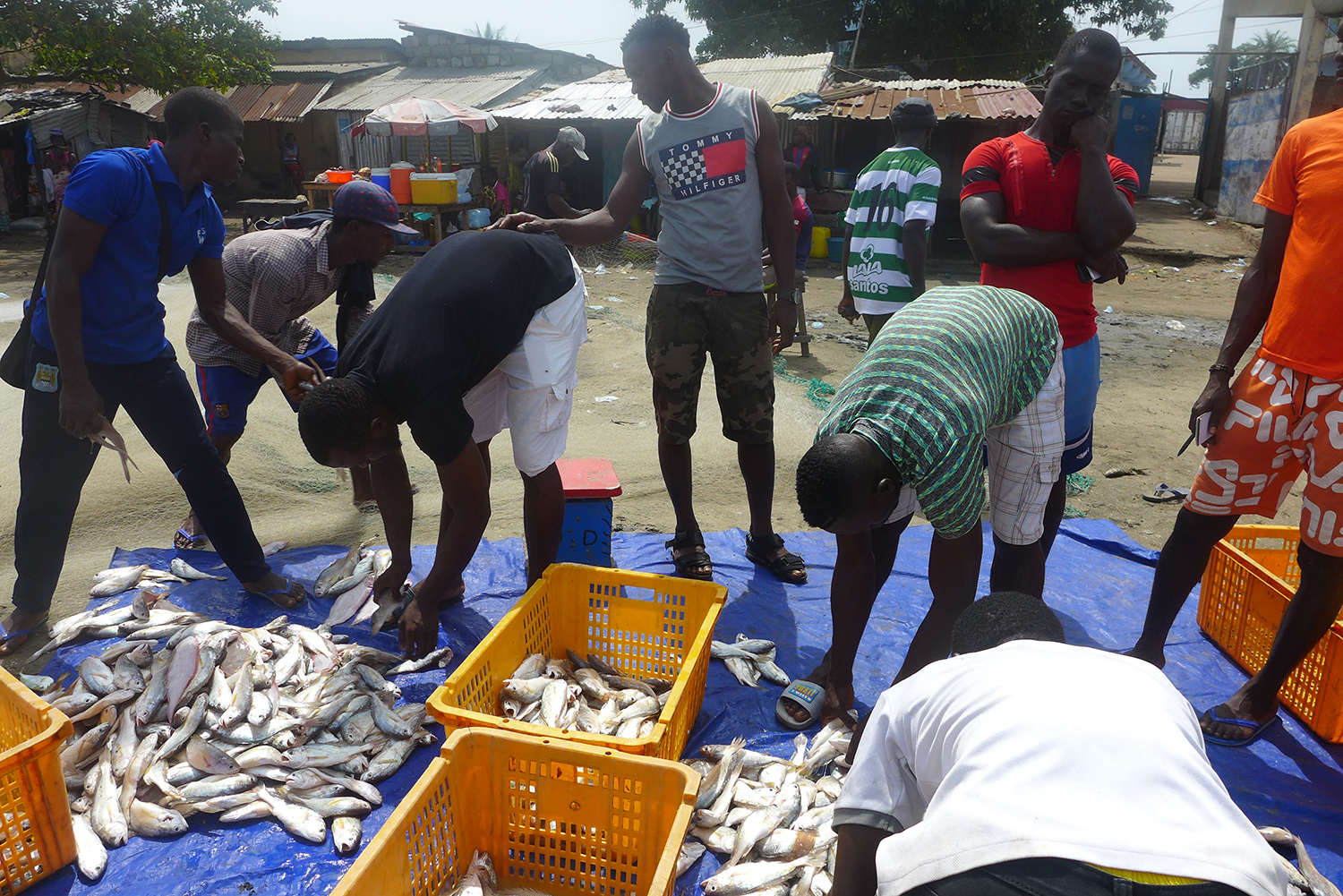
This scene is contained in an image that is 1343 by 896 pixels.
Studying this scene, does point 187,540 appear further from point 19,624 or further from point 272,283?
point 272,283

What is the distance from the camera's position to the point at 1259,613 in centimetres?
327

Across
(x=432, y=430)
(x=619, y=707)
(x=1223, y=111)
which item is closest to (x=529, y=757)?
(x=619, y=707)

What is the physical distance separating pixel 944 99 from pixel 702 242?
12.9 metres

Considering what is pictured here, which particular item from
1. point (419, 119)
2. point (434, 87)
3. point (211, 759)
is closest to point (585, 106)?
point (419, 119)

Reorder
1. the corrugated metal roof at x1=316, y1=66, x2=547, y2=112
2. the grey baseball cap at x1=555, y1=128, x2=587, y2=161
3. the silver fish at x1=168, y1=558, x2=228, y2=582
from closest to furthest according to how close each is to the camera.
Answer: the silver fish at x1=168, y1=558, x2=228, y2=582, the grey baseball cap at x1=555, y1=128, x2=587, y2=161, the corrugated metal roof at x1=316, y1=66, x2=547, y2=112

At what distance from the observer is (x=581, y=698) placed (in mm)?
2992

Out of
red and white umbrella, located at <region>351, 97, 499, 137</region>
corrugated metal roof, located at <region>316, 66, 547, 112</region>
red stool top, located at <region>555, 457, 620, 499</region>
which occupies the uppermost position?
corrugated metal roof, located at <region>316, 66, 547, 112</region>


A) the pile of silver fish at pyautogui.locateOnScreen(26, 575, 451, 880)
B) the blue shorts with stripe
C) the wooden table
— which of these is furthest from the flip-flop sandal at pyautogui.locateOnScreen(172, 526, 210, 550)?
the wooden table

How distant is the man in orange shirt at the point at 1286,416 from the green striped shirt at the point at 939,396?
0.91m

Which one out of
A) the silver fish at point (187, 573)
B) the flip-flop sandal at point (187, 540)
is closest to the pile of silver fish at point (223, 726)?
the silver fish at point (187, 573)

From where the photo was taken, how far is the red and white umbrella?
15945 mm

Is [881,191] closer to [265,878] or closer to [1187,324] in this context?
[265,878]

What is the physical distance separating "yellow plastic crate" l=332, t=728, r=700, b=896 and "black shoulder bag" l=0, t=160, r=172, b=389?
2.38 meters

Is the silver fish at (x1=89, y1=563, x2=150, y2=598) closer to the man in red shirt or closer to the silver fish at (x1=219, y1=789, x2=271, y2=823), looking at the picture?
the silver fish at (x1=219, y1=789, x2=271, y2=823)
